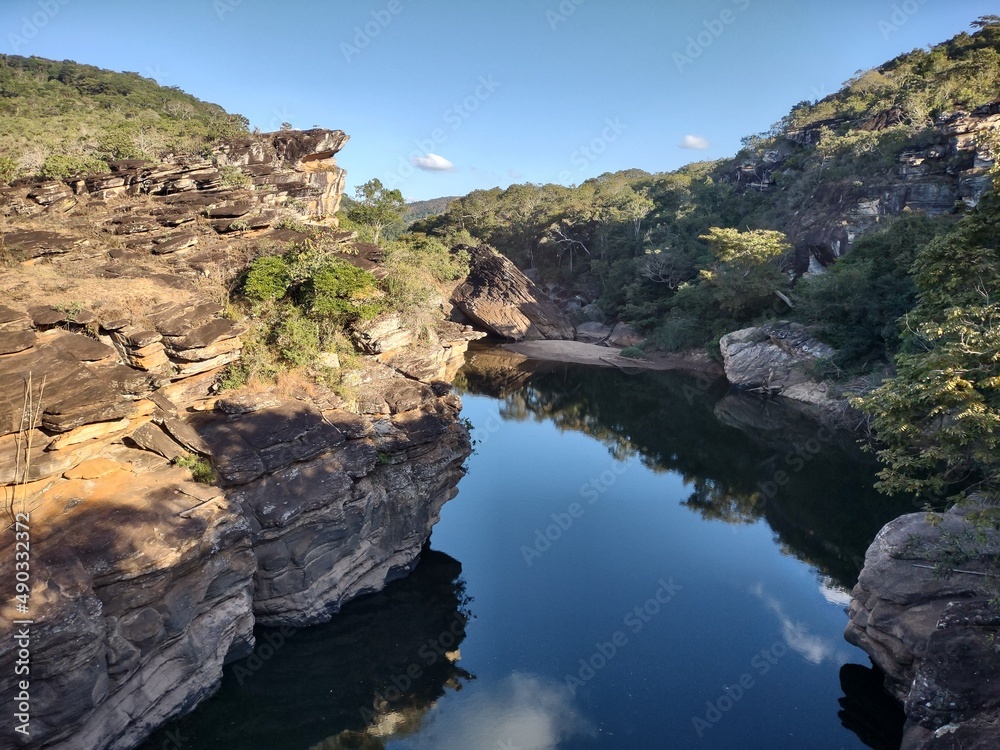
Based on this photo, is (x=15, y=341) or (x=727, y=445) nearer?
(x=15, y=341)

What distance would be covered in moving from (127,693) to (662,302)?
130ft

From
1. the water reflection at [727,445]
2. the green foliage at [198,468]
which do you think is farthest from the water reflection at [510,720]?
the water reflection at [727,445]

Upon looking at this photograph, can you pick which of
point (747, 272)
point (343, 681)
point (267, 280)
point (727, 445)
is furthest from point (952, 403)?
point (747, 272)

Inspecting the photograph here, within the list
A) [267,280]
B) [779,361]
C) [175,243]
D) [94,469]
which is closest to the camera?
[94,469]

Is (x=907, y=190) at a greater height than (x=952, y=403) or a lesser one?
greater

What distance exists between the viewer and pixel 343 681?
428 inches

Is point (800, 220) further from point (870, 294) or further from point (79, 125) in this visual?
point (79, 125)

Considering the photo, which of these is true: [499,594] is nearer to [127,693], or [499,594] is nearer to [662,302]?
[127,693]

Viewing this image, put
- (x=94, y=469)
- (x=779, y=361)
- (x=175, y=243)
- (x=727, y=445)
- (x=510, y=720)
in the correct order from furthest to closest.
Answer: (x=779, y=361) < (x=727, y=445) < (x=175, y=243) < (x=510, y=720) < (x=94, y=469)

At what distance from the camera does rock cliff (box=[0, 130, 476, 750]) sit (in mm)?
8172

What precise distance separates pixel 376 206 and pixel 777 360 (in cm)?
2379

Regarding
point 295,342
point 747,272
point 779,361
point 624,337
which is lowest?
point 295,342

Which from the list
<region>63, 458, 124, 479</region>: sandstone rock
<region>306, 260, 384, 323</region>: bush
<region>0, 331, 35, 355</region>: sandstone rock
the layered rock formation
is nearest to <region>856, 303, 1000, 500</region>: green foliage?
<region>306, 260, 384, 323</region>: bush

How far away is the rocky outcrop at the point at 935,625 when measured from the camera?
8016 millimetres
